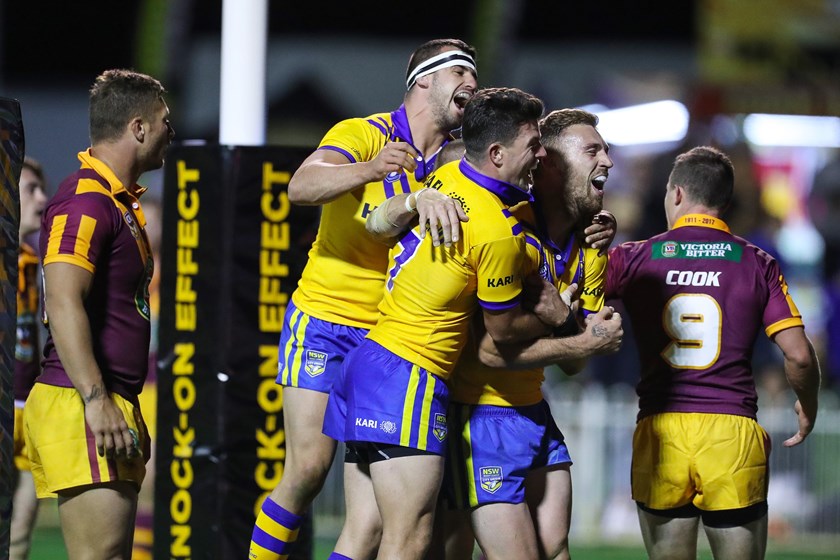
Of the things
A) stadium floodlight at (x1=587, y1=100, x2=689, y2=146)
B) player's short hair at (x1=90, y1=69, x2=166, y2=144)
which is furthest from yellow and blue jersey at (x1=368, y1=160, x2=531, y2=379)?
stadium floodlight at (x1=587, y1=100, x2=689, y2=146)

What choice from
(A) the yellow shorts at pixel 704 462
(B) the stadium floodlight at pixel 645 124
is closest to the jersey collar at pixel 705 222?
(A) the yellow shorts at pixel 704 462

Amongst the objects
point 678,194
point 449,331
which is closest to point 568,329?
point 449,331

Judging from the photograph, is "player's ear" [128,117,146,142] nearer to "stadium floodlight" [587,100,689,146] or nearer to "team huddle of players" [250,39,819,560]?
"team huddle of players" [250,39,819,560]

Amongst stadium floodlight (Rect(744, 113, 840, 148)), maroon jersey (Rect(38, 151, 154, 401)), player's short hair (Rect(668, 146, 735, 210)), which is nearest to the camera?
Result: maroon jersey (Rect(38, 151, 154, 401))

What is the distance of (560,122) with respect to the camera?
5.39 metres

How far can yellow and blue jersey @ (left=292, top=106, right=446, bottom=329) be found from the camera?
560cm

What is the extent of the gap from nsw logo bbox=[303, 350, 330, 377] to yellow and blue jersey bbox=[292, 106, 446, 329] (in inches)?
6.3

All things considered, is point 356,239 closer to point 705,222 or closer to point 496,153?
point 496,153

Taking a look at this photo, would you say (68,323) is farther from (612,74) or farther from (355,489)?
(612,74)

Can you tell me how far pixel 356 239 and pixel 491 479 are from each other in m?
1.24

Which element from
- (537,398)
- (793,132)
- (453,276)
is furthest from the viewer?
(793,132)

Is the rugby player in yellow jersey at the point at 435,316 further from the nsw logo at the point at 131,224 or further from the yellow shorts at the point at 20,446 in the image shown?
the yellow shorts at the point at 20,446

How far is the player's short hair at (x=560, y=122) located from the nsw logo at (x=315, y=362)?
136cm

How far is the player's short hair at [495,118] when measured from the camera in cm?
487
